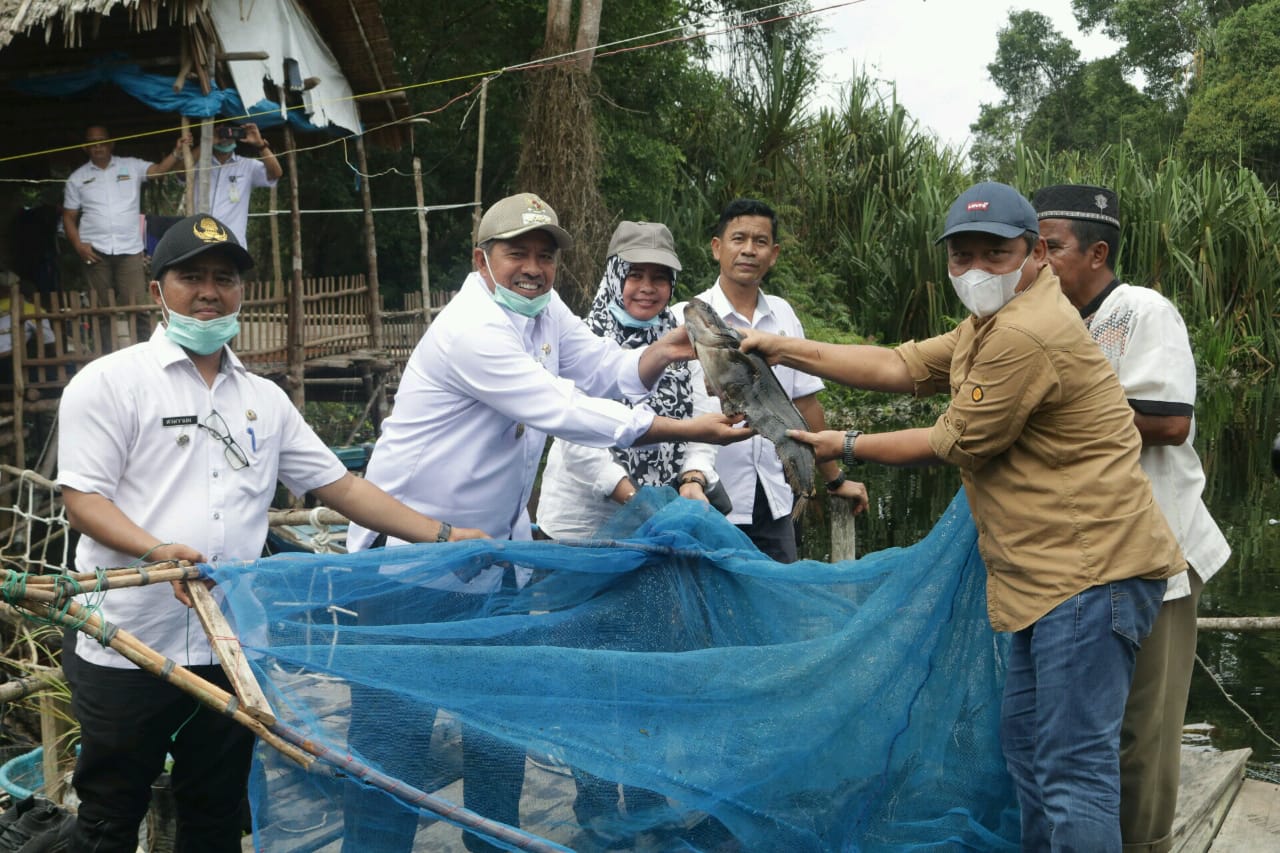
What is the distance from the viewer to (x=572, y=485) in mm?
4414

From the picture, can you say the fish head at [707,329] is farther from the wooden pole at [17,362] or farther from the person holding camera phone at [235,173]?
the person holding camera phone at [235,173]

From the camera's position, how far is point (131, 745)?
299cm

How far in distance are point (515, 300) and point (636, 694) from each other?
1.35 meters

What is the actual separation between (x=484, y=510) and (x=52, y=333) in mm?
7837

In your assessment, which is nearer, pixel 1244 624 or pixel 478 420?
pixel 478 420

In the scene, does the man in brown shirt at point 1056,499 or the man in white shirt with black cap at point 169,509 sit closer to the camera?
the man in brown shirt at point 1056,499

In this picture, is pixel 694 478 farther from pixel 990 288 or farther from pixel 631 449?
pixel 990 288

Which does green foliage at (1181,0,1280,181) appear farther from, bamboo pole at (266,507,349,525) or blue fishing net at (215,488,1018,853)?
blue fishing net at (215,488,1018,853)

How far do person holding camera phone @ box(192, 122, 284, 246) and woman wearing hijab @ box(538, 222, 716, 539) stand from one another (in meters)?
6.25

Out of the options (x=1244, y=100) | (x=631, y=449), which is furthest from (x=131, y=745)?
(x=1244, y=100)

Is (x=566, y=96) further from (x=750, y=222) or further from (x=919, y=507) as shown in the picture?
(x=750, y=222)

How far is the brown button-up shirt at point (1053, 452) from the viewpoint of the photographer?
9.09 ft

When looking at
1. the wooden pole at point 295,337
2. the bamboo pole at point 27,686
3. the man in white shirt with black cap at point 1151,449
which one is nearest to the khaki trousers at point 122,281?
the wooden pole at point 295,337

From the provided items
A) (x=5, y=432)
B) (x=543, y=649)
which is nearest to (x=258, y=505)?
(x=543, y=649)
